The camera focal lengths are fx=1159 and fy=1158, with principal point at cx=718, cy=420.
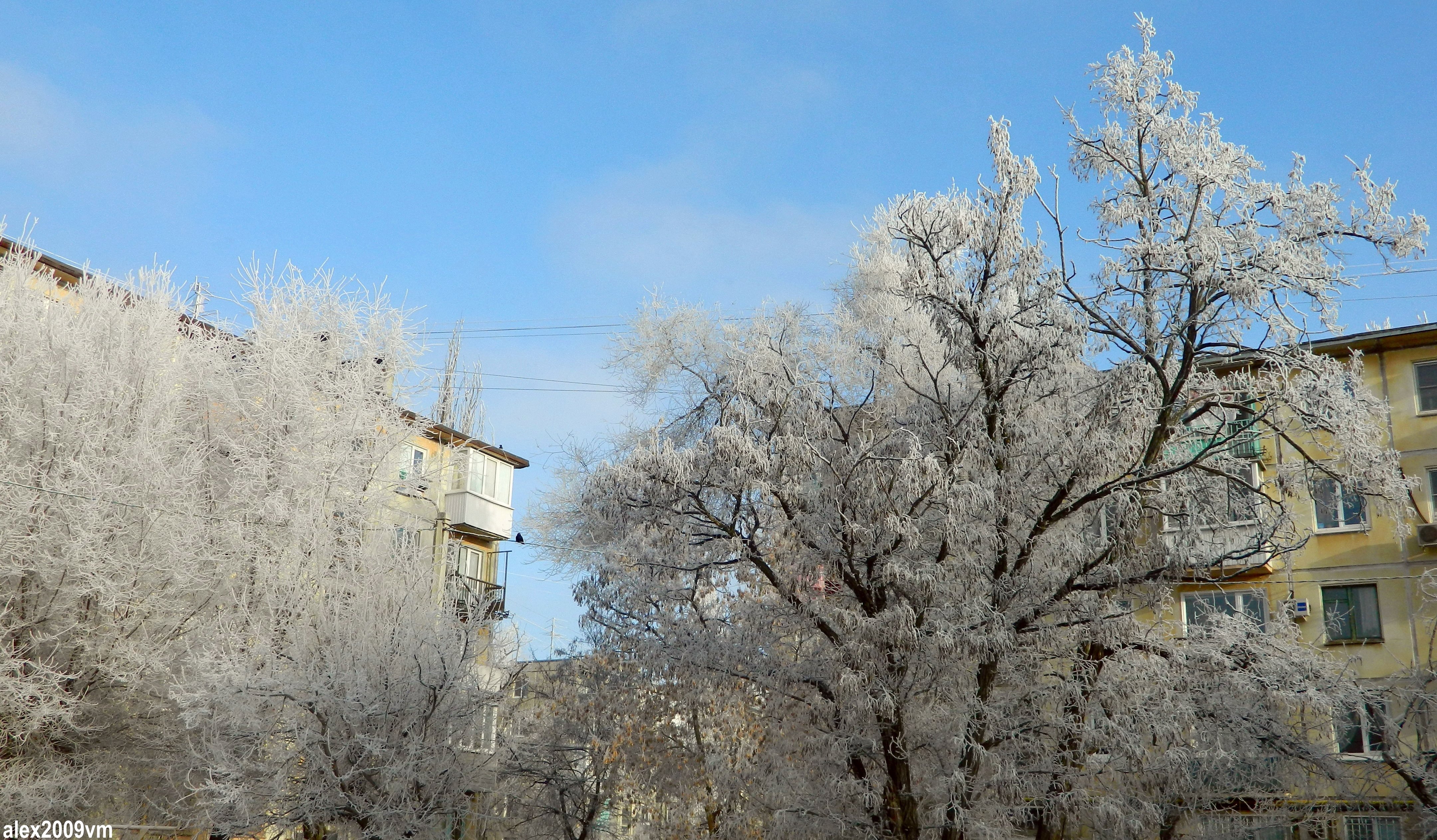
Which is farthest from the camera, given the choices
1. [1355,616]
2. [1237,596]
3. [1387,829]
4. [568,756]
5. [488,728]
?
[1237,596]

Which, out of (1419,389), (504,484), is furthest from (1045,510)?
(504,484)

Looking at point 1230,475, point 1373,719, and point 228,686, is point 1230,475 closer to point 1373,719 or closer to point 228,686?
point 1373,719

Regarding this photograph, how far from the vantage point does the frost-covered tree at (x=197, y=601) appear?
17812 millimetres

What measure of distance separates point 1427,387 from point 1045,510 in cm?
2085

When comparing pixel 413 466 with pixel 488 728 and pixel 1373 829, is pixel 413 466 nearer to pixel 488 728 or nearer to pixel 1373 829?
pixel 488 728

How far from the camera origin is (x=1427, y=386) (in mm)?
30375

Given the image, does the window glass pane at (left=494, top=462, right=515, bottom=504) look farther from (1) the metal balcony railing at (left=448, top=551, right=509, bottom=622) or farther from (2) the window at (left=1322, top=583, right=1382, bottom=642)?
(2) the window at (left=1322, top=583, right=1382, bottom=642)

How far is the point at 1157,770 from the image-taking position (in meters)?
14.4

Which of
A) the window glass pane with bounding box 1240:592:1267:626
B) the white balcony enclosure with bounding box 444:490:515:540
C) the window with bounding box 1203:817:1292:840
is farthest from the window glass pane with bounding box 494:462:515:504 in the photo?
the window with bounding box 1203:817:1292:840

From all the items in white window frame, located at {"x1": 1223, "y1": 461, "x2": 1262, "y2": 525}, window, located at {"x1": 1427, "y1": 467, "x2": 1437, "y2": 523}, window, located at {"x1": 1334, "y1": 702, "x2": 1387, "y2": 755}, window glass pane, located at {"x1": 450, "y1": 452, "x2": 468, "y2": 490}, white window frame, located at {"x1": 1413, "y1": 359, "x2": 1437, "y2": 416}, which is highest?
white window frame, located at {"x1": 1413, "y1": 359, "x2": 1437, "y2": 416}

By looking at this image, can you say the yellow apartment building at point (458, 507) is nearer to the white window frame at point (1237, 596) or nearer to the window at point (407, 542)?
the window at point (407, 542)

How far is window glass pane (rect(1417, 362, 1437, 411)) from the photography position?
1188 inches

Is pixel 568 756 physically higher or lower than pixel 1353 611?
lower

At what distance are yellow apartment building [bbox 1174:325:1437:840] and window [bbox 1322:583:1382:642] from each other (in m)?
0.02
